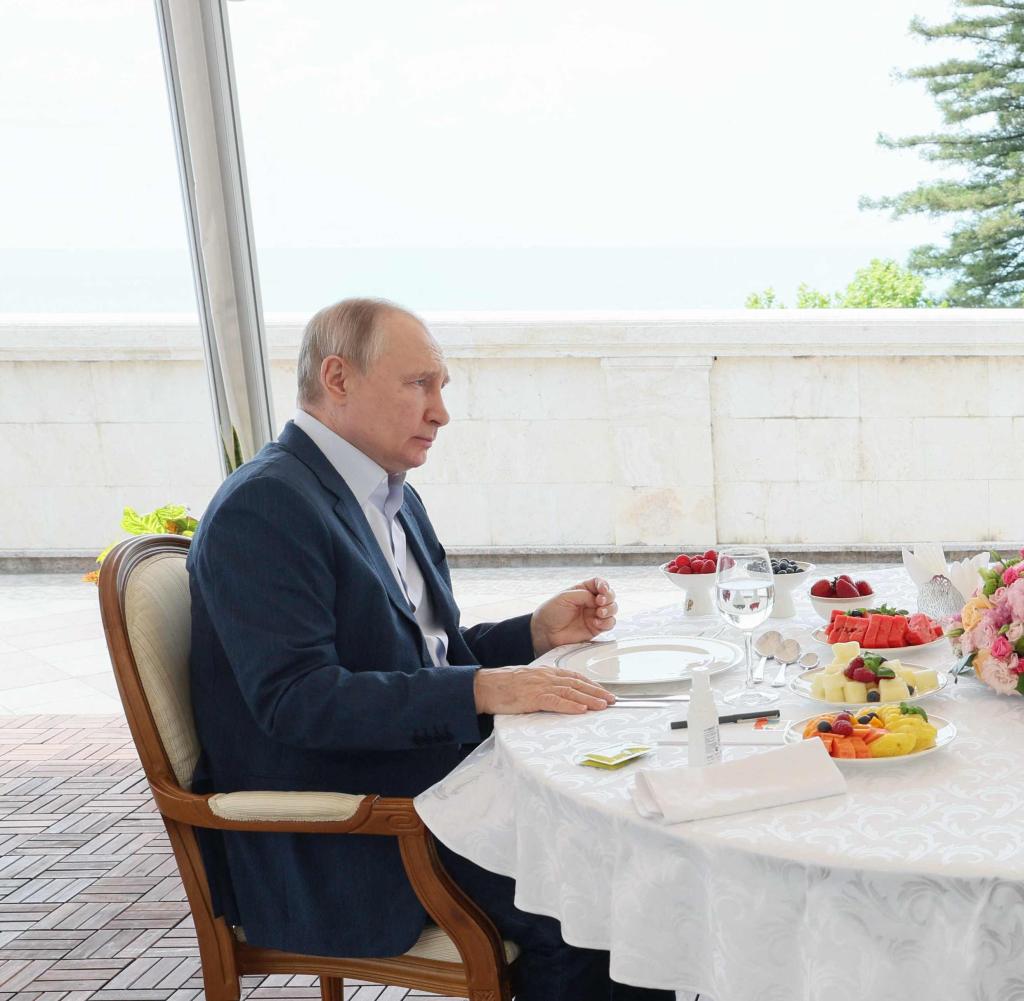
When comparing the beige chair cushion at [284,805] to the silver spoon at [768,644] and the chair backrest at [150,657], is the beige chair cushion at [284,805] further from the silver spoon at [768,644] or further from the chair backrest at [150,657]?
the silver spoon at [768,644]

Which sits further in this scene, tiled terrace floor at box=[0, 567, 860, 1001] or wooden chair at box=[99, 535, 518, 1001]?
tiled terrace floor at box=[0, 567, 860, 1001]

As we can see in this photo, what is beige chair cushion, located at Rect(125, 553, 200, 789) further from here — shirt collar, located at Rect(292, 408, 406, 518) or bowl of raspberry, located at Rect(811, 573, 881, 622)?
bowl of raspberry, located at Rect(811, 573, 881, 622)

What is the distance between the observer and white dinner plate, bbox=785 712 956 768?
125cm

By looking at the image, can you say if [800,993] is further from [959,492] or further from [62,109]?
[62,109]

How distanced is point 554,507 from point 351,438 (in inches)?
192

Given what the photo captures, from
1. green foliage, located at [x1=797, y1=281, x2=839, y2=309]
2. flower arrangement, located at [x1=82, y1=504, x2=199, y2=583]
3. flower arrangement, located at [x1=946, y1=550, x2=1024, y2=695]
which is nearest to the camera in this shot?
flower arrangement, located at [x1=946, y1=550, x2=1024, y2=695]

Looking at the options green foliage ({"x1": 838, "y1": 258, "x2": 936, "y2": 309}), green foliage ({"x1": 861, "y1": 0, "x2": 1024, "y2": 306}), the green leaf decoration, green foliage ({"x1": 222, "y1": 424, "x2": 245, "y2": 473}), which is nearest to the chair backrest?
the green leaf decoration

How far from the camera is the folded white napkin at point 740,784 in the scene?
117 centimetres

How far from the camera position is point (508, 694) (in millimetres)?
1558

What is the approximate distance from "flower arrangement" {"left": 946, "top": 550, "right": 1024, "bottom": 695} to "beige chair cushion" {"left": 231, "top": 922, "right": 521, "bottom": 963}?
2.38ft

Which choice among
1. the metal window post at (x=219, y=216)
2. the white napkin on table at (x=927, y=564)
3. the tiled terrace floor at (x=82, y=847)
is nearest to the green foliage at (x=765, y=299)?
the tiled terrace floor at (x=82, y=847)

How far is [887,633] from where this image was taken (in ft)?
5.49

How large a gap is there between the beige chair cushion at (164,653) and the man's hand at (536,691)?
1.48ft

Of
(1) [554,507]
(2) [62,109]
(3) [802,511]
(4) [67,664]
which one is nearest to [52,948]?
(4) [67,664]
